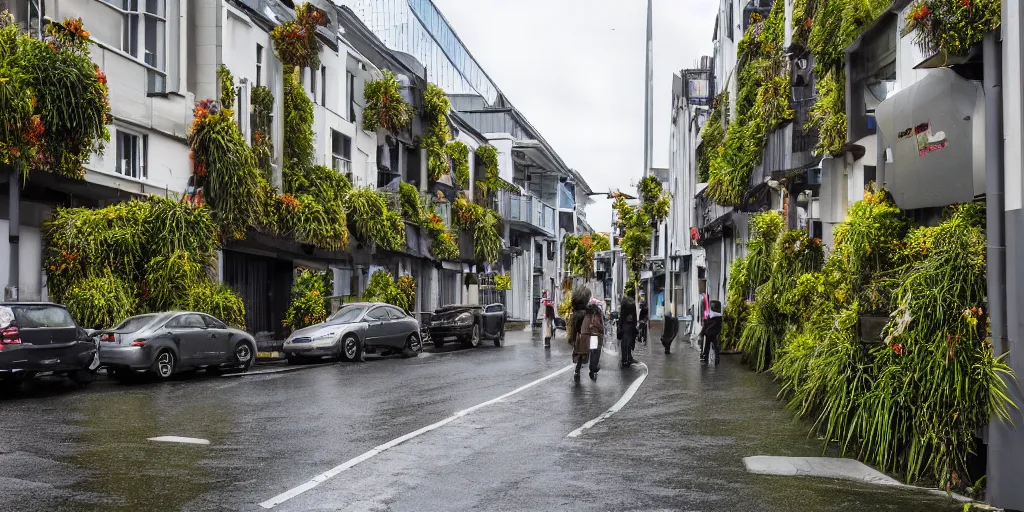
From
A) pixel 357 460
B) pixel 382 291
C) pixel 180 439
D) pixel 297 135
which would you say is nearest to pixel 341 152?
pixel 297 135

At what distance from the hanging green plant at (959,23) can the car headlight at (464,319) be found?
1023 inches

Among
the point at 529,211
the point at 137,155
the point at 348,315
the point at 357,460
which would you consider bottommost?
the point at 357,460

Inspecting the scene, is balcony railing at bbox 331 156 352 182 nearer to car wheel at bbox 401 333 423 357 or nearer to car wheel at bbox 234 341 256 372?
car wheel at bbox 401 333 423 357

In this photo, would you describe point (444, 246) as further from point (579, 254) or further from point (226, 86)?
point (579, 254)

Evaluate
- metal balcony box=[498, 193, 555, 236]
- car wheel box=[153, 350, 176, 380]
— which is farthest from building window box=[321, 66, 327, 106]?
metal balcony box=[498, 193, 555, 236]

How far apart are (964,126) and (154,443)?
8.88 metres

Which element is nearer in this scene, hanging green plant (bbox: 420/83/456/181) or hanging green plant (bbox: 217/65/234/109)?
hanging green plant (bbox: 217/65/234/109)

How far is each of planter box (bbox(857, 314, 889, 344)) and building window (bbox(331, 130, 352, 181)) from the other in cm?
2736

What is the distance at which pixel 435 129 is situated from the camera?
45.1 m

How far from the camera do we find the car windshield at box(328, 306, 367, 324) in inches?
1077

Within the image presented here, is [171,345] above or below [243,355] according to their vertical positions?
above

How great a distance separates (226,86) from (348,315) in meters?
6.88

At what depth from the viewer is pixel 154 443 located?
10891 mm

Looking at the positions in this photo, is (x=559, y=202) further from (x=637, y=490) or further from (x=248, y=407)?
(x=637, y=490)
